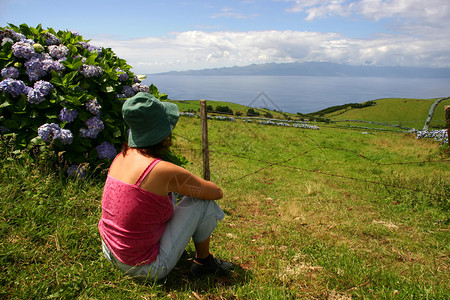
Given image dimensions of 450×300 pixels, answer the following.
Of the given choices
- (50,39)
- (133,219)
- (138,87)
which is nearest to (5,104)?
(50,39)

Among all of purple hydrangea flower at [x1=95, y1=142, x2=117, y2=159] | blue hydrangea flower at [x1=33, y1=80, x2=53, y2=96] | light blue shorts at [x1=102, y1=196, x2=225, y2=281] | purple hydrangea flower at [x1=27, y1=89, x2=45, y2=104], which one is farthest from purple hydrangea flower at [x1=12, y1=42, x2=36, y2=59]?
light blue shorts at [x1=102, y1=196, x2=225, y2=281]

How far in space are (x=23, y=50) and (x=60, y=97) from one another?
112 centimetres

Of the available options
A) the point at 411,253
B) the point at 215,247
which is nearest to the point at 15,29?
the point at 215,247

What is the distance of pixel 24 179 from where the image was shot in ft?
13.5

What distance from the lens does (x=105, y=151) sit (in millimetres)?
5031

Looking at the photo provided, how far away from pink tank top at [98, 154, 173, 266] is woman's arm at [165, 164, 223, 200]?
0.53 ft

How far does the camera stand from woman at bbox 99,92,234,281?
8.71ft

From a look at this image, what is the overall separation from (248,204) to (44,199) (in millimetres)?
4267

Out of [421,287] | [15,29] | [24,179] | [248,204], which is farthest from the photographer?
[248,204]

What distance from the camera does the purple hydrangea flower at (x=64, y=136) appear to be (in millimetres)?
4438

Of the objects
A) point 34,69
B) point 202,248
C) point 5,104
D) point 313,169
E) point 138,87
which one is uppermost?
point 34,69

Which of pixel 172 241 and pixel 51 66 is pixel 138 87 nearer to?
pixel 51 66

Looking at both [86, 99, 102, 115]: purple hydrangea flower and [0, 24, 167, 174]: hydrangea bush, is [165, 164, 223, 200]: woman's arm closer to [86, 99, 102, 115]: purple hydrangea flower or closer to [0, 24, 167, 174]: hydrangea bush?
[0, 24, 167, 174]: hydrangea bush

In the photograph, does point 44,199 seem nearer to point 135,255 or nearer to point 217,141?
point 135,255
